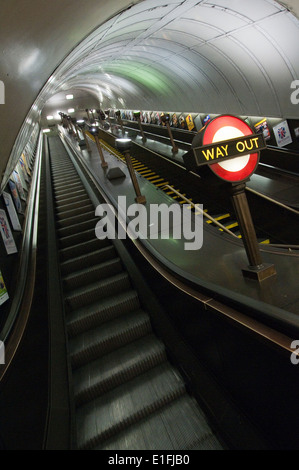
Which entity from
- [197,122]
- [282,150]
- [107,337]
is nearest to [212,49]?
[282,150]

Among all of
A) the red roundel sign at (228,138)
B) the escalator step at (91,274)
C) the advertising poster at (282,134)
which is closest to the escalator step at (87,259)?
the escalator step at (91,274)

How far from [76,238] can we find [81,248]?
17.5 inches

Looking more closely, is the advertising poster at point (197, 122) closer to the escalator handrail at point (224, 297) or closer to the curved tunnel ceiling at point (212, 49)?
the curved tunnel ceiling at point (212, 49)

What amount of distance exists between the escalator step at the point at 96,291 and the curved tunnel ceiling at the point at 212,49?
229 cm

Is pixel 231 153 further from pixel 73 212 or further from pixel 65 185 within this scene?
pixel 65 185

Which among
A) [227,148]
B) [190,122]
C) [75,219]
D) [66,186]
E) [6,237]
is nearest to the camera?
[227,148]

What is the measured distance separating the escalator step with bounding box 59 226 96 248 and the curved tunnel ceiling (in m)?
1.53

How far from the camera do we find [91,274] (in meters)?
4.84

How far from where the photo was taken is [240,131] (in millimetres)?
2723

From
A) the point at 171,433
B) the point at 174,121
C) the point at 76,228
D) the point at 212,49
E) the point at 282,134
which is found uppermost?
the point at 212,49

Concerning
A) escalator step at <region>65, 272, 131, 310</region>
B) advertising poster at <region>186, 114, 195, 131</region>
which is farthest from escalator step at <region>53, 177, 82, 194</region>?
advertising poster at <region>186, 114, 195, 131</region>

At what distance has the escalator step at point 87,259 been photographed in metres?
5.11
